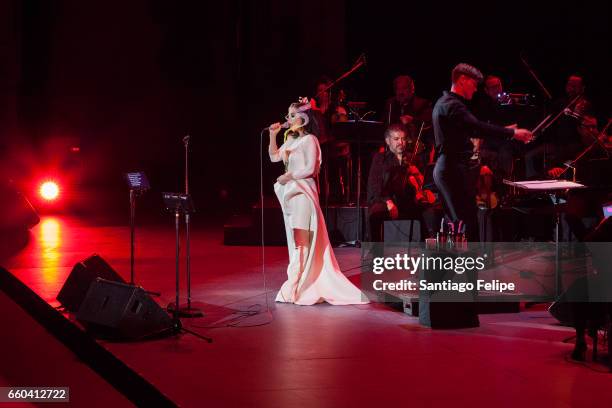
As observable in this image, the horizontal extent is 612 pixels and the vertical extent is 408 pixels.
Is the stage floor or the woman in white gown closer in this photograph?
the stage floor

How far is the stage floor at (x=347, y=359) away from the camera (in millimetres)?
3961

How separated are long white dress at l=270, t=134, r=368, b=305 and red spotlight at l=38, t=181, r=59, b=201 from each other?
389 inches

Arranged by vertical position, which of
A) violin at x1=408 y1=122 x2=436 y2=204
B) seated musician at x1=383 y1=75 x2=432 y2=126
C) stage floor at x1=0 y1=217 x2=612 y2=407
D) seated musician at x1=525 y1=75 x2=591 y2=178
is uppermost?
seated musician at x1=383 y1=75 x2=432 y2=126

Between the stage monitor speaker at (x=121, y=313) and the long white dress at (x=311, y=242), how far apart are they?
161 centimetres

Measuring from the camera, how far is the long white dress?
6.49 m

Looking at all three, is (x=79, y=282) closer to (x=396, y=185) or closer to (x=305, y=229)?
(x=305, y=229)

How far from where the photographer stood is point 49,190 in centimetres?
1524

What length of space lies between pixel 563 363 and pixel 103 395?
8.83 ft

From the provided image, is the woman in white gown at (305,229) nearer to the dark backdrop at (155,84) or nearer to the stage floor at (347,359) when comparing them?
the stage floor at (347,359)

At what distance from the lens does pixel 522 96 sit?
8688mm

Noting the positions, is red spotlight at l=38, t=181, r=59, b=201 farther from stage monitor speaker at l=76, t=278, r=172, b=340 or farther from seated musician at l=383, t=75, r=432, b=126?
stage monitor speaker at l=76, t=278, r=172, b=340

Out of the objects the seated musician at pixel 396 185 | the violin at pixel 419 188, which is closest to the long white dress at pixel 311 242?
the seated musician at pixel 396 185

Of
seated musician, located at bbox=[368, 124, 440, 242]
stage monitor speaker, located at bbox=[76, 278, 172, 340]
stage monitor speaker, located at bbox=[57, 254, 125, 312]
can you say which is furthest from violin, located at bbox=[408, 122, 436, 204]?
stage monitor speaker, located at bbox=[76, 278, 172, 340]

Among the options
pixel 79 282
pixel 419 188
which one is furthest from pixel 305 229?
pixel 419 188
